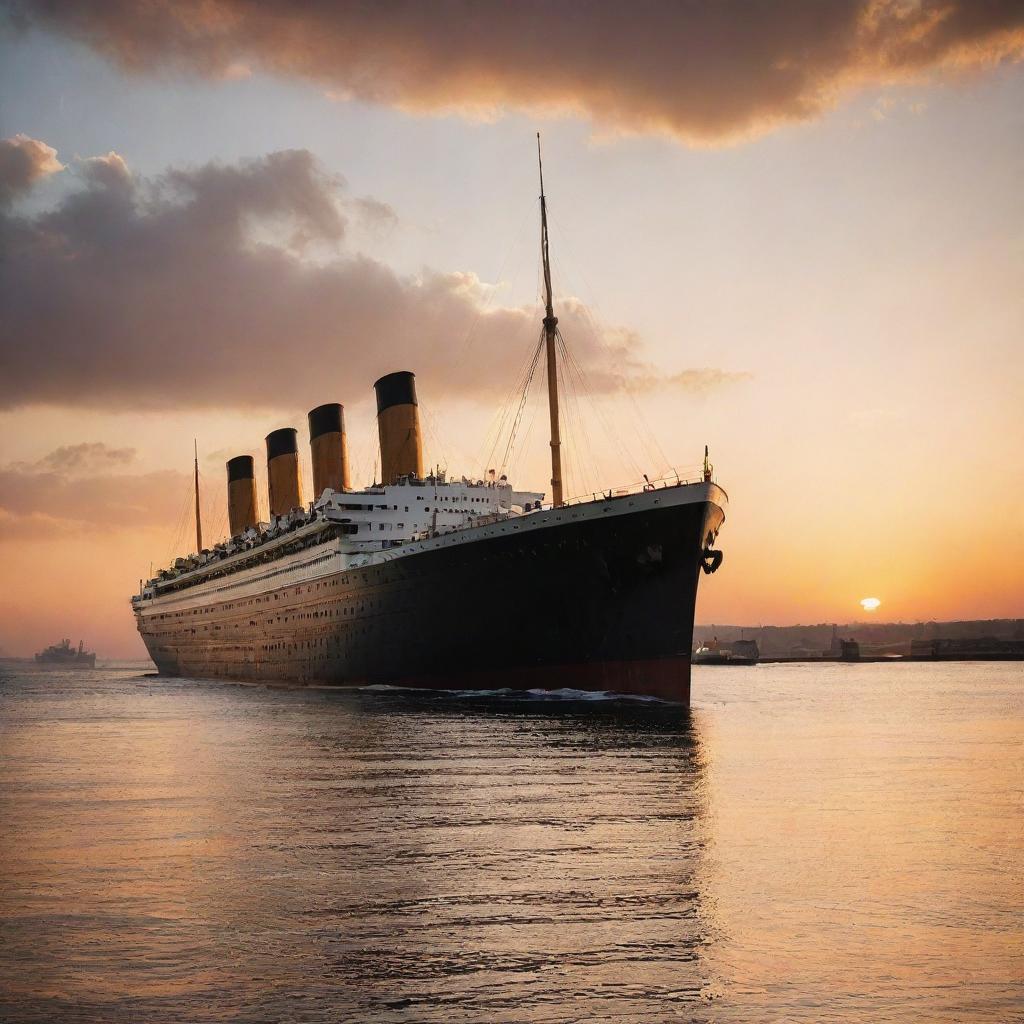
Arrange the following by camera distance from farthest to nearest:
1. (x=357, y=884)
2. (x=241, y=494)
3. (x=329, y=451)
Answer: (x=241, y=494), (x=329, y=451), (x=357, y=884)

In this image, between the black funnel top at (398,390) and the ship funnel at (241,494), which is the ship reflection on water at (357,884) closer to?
the black funnel top at (398,390)

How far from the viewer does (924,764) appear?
23.0 meters

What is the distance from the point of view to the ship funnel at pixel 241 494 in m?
98.3

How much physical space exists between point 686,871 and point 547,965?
368 cm

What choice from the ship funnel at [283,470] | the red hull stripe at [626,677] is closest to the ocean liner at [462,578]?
the red hull stripe at [626,677]

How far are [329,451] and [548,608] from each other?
3680cm

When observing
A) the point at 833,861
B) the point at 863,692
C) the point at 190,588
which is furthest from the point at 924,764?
the point at 190,588

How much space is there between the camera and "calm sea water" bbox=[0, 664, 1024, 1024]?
7250mm

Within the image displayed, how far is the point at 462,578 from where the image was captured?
141ft

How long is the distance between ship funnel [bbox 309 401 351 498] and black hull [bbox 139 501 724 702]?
2286 cm

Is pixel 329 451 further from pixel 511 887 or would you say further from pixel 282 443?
pixel 511 887

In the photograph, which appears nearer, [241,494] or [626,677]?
[626,677]

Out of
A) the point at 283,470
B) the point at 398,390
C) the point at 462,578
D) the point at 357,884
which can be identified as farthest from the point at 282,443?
the point at 357,884

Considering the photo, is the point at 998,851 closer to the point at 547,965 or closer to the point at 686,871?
the point at 686,871
